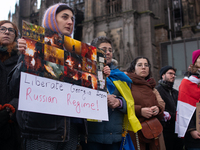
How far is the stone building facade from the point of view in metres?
19.0

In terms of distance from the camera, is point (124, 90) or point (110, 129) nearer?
point (110, 129)

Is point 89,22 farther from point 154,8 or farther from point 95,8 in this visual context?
point 154,8

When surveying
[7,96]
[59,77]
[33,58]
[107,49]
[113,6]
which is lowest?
[7,96]

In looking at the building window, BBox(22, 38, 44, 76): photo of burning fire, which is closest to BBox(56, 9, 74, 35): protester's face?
BBox(22, 38, 44, 76): photo of burning fire

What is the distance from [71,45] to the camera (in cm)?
213

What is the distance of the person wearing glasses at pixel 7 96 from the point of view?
7.56 feet

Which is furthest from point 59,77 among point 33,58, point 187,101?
point 187,101

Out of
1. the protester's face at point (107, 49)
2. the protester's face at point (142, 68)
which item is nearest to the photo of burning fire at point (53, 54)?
the protester's face at point (107, 49)

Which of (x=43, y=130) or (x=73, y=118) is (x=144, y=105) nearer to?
(x=73, y=118)

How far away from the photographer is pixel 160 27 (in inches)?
800

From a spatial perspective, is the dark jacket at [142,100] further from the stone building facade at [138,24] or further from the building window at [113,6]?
the building window at [113,6]

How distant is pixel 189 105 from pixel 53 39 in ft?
8.45

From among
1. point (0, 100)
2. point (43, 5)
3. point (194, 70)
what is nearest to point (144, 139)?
point (194, 70)

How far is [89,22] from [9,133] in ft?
65.2
